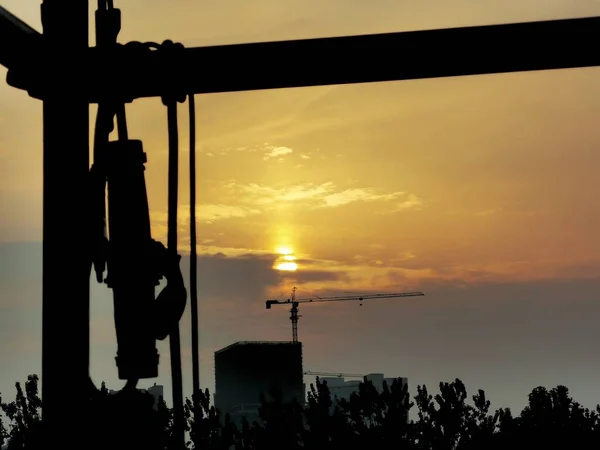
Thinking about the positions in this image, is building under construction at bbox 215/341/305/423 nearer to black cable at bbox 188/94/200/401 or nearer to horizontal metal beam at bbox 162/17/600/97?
black cable at bbox 188/94/200/401

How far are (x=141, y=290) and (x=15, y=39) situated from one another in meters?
0.86

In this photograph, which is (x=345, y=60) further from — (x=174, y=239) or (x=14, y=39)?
(x=14, y=39)

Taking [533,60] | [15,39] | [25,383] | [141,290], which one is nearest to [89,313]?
[141,290]

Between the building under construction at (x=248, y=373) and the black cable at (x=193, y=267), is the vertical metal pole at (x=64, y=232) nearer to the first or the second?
the black cable at (x=193, y=267)

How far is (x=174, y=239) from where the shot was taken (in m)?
2.68

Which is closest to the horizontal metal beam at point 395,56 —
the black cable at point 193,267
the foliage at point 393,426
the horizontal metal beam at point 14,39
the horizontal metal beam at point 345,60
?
the horizontal metal beam at point 345,60

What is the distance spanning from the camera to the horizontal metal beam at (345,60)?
271cm

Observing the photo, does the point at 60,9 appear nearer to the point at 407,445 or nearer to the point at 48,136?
the point at 48,136

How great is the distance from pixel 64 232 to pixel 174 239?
37 centimetres

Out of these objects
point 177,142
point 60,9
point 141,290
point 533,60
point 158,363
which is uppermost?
point 60,9

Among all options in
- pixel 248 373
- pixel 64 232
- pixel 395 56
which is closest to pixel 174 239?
pixel 64 232

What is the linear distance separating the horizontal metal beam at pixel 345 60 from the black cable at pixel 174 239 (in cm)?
19

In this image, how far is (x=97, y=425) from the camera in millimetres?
2725

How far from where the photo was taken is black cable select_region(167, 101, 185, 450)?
8.54 ft
